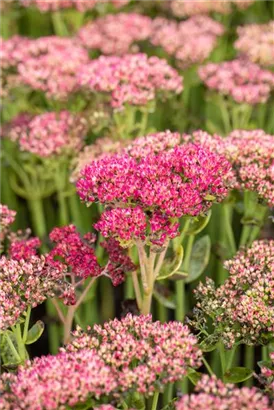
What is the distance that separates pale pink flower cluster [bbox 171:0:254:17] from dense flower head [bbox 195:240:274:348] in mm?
1961

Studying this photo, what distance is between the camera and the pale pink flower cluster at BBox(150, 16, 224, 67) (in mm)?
3467

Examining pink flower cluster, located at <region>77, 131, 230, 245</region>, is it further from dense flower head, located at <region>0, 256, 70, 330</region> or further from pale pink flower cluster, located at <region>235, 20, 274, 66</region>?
pale pink flower cluster, located at <region>235, 20, 274, 66</region>

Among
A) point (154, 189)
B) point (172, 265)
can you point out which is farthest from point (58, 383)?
point (172, 265)

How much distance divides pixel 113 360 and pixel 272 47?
2.08 metres

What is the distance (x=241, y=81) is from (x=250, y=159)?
892 mm

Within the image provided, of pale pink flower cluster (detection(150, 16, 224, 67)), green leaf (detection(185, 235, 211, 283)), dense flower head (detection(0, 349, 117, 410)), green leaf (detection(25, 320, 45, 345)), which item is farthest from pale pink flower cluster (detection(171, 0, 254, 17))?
dense flower head (detection(0, 349, 117, 410))

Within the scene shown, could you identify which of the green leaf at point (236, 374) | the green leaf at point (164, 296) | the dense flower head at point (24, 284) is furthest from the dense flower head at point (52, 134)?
the green leaf at point (236, 374)

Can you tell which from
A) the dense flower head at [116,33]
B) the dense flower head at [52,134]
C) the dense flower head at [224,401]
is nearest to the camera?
the dense flower head at [224,401]

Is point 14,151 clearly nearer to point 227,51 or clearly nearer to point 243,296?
point 227,51

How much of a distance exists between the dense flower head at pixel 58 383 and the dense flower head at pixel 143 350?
0.05m

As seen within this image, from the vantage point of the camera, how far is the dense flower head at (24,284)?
1.94 meters

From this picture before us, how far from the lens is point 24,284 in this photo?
204cm

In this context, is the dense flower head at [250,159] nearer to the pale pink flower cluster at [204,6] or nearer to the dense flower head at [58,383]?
the dense flower head at [58,383]

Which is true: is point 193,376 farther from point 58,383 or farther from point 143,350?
point 58,383
